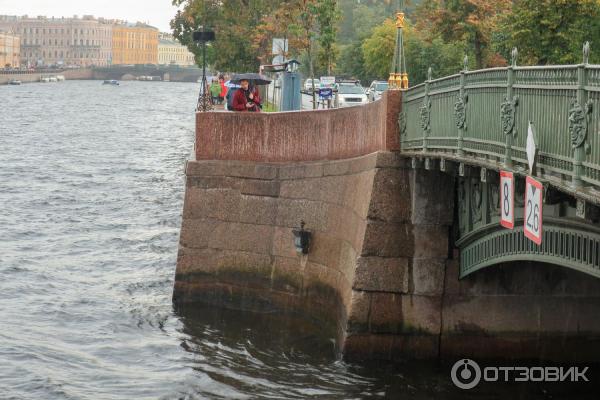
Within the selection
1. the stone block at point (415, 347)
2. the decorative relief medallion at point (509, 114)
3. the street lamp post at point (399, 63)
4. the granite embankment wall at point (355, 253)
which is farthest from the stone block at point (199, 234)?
the decorative relief medallion at point (509, 114)

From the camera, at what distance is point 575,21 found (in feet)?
121

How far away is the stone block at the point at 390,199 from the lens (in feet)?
55.6

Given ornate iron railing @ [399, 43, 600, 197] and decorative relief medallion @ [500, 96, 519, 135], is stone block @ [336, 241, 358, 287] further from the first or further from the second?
decorative relief medallion @ [500, 96, 519, 135]

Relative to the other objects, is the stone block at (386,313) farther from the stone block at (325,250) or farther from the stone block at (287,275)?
the stone block at (287,275)

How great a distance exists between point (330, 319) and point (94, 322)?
425 centimetres

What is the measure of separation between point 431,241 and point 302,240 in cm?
282

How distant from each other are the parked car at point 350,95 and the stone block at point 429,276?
26491 mm

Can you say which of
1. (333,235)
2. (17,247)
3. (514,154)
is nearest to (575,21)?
(17,247)

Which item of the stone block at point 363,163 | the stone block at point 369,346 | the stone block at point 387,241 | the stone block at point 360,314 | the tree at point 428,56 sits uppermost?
the tree at point 428,56

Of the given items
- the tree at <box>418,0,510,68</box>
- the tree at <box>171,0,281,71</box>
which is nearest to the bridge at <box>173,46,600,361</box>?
the tree at <box>418,0,510,68</box>

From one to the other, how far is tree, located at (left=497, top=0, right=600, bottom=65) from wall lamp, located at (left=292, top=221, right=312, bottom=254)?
18.3 metres

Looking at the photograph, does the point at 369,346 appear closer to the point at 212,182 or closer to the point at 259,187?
the point at 259,187

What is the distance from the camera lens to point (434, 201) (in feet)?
55.1

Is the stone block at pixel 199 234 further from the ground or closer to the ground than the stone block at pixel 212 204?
closer to the ground
